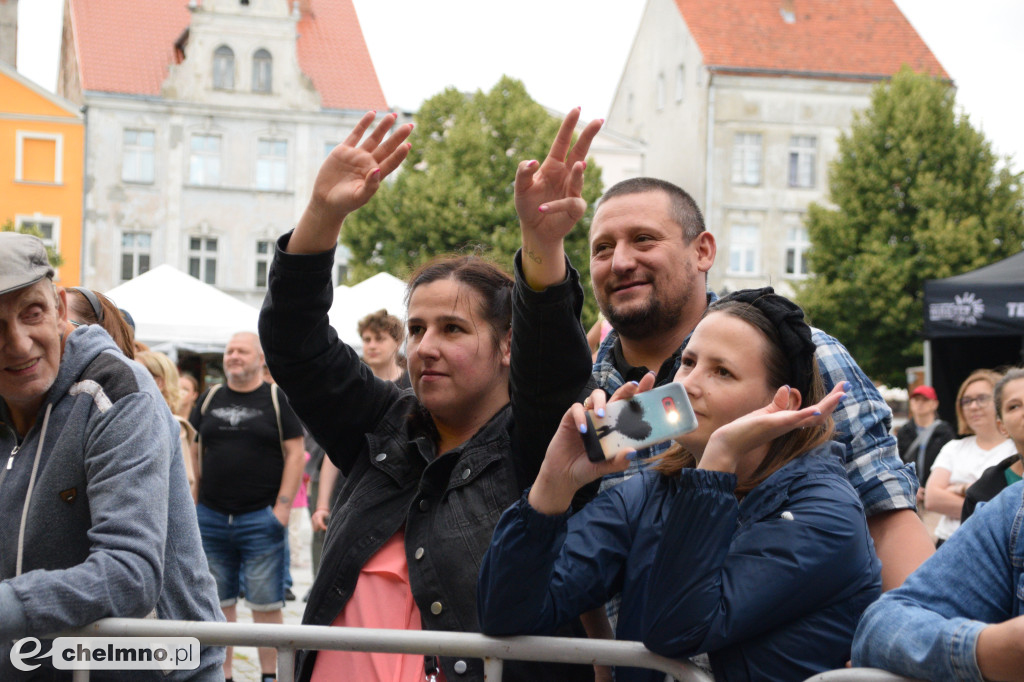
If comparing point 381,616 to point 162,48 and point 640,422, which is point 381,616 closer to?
point 640,422

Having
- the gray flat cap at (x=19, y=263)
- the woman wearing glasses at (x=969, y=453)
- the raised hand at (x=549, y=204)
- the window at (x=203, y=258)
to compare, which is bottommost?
the woman wearing glasses at (x=969, y=453)

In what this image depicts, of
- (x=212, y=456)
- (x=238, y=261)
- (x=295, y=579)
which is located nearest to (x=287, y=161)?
(x=238, y=261)

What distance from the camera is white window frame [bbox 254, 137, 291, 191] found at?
112 feet

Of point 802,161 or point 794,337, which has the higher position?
point 802,161

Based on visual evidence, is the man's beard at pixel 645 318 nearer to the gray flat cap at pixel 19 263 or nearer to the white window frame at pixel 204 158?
the gray flat cap at pixel 19 263

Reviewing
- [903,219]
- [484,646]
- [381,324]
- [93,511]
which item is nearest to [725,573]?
[484,646]

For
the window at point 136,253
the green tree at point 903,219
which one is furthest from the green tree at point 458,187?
the window at point 136,253

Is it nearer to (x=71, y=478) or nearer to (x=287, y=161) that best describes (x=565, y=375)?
(x=71, y=478)

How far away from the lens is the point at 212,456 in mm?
6730

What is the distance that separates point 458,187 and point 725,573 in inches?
1087

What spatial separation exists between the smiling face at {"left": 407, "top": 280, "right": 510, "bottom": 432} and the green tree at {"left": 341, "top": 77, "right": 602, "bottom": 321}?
26.5 m

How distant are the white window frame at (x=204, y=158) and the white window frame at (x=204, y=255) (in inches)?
67.8

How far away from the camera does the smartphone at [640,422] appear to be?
6.23 ft

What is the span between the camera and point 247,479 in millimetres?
6637
